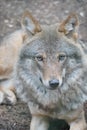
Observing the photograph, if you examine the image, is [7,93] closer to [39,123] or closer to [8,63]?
[8,63]

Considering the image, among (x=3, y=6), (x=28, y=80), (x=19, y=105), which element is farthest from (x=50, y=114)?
(x=3, y=6)

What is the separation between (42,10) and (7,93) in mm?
2473

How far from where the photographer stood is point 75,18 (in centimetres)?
498

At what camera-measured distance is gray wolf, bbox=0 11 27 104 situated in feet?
19.6

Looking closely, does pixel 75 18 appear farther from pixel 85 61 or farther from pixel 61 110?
pixel 61 110

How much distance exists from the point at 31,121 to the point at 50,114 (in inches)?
13.2

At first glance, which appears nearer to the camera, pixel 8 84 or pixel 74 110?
pixel 74 110

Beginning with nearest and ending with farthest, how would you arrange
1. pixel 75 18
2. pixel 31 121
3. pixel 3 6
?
1. pixel 75 18
2. pixel 31 121
3. pixel 3 6

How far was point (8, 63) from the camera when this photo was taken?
608cm

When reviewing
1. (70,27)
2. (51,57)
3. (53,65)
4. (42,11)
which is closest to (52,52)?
(51,57)

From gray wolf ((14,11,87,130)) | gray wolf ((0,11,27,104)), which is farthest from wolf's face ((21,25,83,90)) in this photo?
gray wolf ((0,11,27,104))

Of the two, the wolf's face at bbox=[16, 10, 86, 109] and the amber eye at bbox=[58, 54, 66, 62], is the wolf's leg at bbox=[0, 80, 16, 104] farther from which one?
the amber eye at bbox=[58, 54, 66, 62]

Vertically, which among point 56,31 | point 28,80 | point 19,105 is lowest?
point 19,105

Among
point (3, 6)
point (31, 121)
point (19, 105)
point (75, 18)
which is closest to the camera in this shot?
point (75, 18)
